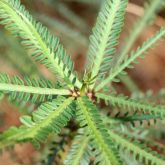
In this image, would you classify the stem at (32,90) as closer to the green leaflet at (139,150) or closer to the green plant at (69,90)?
the green plant at (69,90)

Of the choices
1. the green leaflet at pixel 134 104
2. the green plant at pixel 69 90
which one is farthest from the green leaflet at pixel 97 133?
the green leaflet at pixel 134 104

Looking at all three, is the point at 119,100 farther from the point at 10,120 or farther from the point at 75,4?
the point at 75,4

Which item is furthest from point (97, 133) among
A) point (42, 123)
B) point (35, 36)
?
point (35, 36)

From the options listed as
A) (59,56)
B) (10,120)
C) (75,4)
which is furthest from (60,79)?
(75,4)

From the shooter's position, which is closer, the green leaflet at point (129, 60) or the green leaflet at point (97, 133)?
the green leaflet at point (97, 133)

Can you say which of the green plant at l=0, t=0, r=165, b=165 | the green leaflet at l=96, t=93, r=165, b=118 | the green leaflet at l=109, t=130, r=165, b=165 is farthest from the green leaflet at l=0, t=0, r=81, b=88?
the green leaflet at l=109, t=130, r=165, b=165

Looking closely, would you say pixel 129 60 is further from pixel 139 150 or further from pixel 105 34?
pixel 139 150

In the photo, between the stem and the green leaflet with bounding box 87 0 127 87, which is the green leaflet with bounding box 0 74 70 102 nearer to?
the stem
